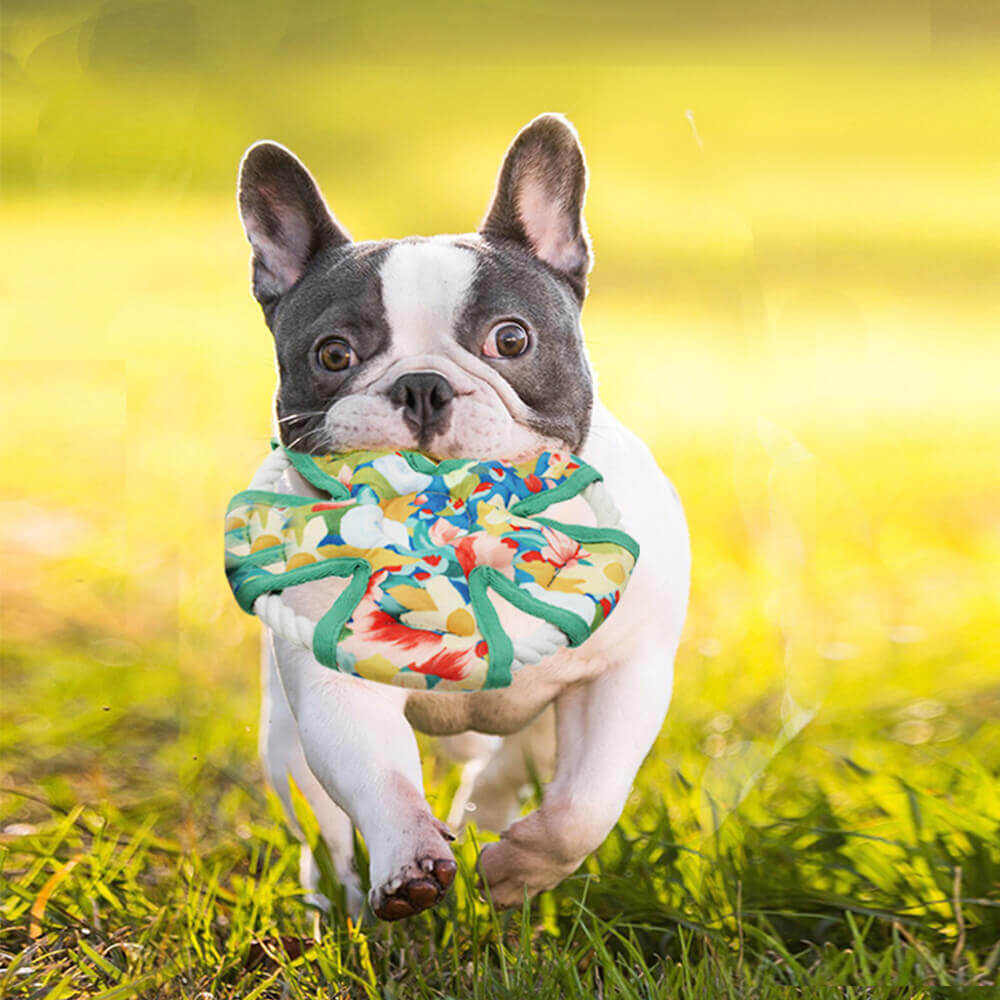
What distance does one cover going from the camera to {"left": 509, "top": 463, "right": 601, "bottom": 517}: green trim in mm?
1740

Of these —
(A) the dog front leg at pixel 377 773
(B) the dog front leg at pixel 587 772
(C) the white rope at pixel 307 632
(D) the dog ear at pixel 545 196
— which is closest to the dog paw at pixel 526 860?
(B) the dog front leg at pixel 587 772

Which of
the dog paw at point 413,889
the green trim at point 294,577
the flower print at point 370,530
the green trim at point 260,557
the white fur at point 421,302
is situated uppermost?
the white fur at point 421,302

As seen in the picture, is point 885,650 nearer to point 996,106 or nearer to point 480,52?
point 996,106

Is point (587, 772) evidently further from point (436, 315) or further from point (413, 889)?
point (436, 315)

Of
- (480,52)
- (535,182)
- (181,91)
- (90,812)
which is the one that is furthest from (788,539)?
(90,812)

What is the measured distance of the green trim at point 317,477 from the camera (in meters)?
1.75

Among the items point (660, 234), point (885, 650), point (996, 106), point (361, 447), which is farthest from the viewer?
point (885, 650)

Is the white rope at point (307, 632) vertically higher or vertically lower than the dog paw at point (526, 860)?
higher

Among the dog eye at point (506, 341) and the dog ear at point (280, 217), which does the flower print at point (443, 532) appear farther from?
the dog ear at point (280, 217)

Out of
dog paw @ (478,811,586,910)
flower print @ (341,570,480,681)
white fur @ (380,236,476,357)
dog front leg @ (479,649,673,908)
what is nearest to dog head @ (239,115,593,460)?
white fur @ (380,236,476,357)

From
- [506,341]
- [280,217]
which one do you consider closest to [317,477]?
[506,341]

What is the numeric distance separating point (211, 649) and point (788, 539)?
87 centimetres

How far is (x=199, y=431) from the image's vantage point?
205 centimetres

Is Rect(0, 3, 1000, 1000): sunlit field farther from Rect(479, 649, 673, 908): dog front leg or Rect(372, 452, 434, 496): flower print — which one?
Rect(372, 452, 434, 496): flower print
